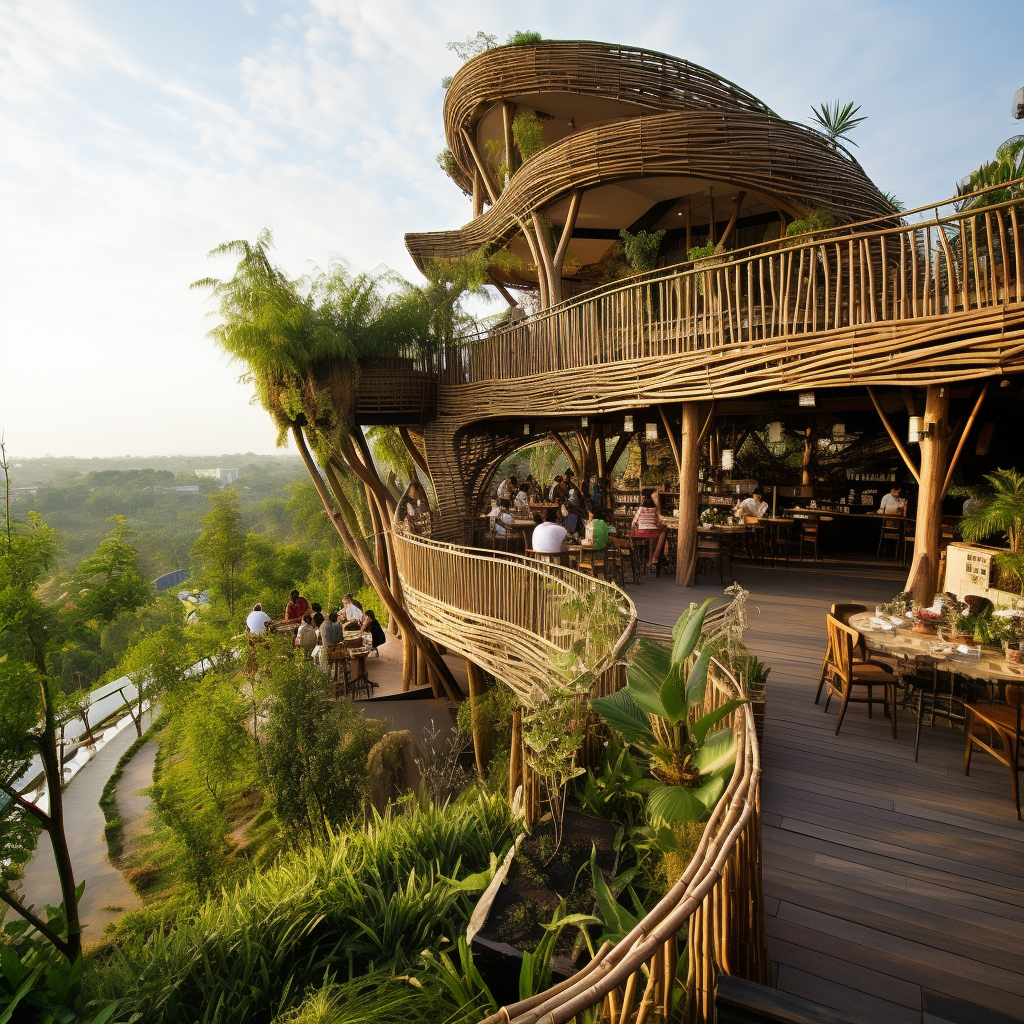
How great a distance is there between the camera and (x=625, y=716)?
13.2 feet

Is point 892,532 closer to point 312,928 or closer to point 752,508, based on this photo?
point 752,508

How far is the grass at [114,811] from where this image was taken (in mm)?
11398

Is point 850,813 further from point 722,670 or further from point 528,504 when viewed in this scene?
point 528,504

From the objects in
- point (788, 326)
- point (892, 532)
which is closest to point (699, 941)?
point (788, 326)

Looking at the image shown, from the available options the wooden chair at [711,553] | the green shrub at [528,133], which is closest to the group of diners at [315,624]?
the wooden chair at [711,553]

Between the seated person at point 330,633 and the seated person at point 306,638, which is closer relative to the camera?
the seated person at point 330,633

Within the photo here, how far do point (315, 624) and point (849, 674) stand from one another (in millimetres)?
9656

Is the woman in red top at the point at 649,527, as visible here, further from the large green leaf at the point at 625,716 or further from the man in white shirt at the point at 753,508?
the large green leaf at the point at 625,716

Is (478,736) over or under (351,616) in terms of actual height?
under

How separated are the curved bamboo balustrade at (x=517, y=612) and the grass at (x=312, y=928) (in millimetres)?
1422

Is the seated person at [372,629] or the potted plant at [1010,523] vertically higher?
the potted plant at [1010,523]

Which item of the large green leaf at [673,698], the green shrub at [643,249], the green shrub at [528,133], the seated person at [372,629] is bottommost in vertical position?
the seated person at [372,629]

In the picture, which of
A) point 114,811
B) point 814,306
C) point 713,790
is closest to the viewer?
point 713,790

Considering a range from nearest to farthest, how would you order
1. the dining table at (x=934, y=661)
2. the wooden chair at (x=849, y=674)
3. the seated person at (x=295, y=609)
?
1. the dining table at (x=934, y=661)
2. the wooden chair at (x=849, y=674)
3. the seated person at (x=295, y=609)
